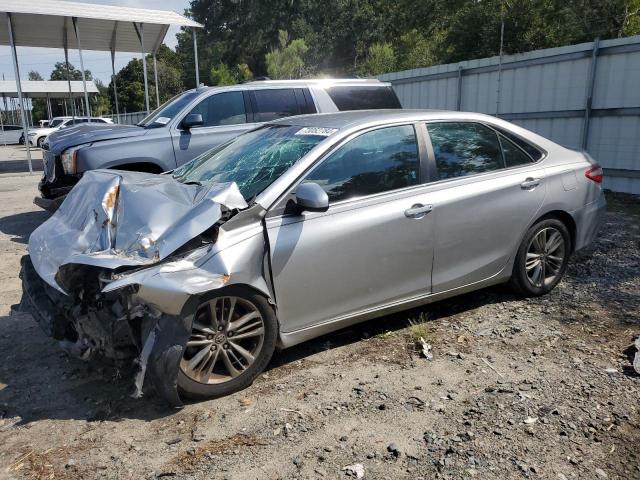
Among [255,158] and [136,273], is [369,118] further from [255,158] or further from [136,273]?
[136,273]

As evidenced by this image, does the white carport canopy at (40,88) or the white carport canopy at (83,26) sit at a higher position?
the white carport canopy at (83,26)

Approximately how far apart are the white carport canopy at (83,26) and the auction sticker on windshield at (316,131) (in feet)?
46.1

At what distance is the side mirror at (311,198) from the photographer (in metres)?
3.27

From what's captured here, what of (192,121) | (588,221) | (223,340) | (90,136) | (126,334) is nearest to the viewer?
(126,334)

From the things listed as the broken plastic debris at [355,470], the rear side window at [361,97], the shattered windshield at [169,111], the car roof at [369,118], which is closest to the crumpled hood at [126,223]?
the car roof at [369,118]

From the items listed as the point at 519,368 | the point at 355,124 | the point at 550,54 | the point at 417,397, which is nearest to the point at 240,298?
the point at 417,397

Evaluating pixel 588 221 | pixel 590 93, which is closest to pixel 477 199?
pixel 588 221

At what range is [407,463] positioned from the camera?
265cm

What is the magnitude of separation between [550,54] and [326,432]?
30.9ft

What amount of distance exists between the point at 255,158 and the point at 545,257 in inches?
104

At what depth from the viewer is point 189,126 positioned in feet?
23.8

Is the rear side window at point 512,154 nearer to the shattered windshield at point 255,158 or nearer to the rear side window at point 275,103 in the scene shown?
the shattered windshield at point 255,158

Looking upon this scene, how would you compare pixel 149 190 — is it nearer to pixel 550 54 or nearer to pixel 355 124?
pixel 355 124

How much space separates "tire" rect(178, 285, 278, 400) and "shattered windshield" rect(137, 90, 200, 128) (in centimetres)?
485
